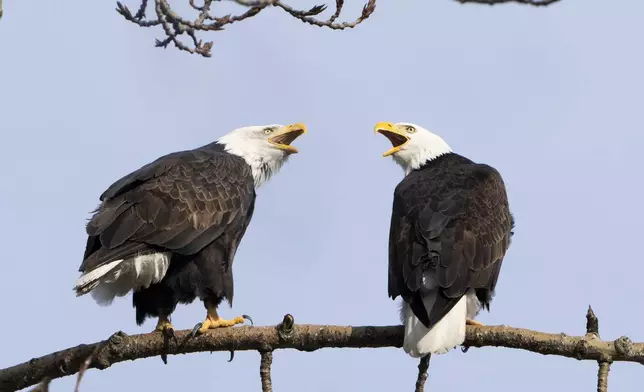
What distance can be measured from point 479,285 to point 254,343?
1.47 meters

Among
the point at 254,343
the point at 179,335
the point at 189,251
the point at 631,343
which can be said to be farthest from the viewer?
the point at 189,251

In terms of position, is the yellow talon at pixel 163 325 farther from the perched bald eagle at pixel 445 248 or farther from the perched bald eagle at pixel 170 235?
the perched bald eagle at pixel 445 248

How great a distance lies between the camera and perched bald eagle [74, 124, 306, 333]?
21.2 ft

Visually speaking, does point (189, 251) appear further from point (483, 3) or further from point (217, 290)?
point (483, 3)

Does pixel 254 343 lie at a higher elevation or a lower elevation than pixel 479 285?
lower

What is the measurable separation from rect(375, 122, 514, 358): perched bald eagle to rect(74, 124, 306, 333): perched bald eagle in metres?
1.16

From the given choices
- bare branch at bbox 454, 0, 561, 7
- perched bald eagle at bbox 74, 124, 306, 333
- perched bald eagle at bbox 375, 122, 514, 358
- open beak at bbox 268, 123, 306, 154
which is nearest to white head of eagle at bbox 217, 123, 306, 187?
open beak at bbox 268, 123, 306, 154

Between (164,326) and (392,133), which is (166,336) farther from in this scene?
(392,133)

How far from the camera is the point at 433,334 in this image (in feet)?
19.0

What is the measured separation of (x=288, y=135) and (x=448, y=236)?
215 centimetres

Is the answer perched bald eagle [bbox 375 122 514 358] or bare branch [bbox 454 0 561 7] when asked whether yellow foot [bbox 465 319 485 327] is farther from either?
bare branch [bbox 454 0 561 7]

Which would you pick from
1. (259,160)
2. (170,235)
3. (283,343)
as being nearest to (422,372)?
(283,343)

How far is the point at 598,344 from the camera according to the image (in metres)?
5.23

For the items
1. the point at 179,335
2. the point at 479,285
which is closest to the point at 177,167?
the point at 179,335
